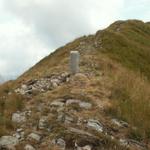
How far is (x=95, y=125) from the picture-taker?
12.1 meters

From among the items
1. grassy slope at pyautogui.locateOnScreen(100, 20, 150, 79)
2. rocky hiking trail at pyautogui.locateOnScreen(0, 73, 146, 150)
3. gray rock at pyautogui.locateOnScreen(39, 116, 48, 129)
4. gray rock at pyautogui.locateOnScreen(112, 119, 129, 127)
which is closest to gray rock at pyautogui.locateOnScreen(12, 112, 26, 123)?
rocky hiking trail at pyautogui.locateOnScreen(0, 73, 146, 150)

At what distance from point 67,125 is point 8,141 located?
1852 mm

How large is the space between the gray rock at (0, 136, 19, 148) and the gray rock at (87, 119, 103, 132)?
2.28 m

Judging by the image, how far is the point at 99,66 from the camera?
21156 millimetres

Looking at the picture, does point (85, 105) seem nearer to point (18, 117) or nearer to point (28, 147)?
point (18, 117)

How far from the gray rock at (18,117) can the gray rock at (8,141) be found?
1.24 metres

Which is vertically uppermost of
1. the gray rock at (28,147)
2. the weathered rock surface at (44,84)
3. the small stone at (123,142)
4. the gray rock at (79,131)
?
the weathered rock surface at (44,84)

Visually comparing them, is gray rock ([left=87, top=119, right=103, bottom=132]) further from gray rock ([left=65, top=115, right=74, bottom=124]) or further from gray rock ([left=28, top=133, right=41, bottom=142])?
gray rock ([left=28, top=133, right=41, bottom=142])

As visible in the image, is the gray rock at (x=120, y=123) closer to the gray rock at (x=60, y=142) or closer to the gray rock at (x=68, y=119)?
the gray rock at (x=68, y=119)

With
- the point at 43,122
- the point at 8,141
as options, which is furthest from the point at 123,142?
the point at 8,141

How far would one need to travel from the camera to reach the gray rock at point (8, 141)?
10.8 m

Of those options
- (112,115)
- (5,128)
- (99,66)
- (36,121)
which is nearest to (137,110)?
(112,115)

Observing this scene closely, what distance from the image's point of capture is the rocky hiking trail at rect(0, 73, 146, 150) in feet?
36.5

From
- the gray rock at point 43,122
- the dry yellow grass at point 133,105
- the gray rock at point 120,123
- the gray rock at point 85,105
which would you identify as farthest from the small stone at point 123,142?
the gray rock at point 43,122
